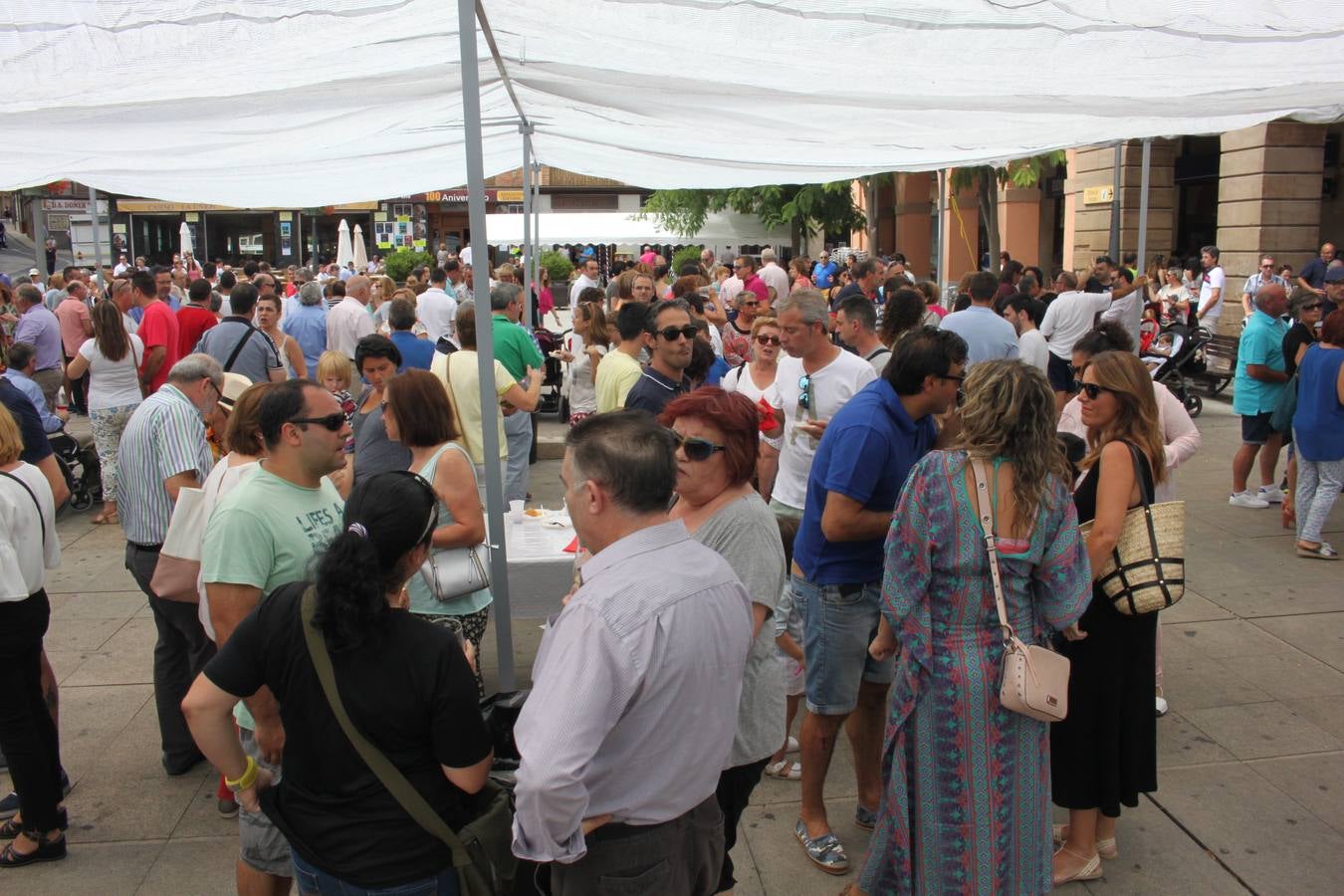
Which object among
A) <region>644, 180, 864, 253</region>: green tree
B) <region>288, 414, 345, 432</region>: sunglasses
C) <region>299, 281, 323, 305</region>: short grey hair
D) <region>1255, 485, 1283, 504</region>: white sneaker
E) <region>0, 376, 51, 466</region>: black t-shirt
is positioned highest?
<region>644, 180, 864, 253</region>: green tree

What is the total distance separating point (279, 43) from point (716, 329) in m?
6.25

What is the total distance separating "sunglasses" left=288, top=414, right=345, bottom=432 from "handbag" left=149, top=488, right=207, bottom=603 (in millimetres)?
837

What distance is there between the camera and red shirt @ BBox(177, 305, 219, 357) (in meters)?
9.45

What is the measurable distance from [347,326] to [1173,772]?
8569 millimetres

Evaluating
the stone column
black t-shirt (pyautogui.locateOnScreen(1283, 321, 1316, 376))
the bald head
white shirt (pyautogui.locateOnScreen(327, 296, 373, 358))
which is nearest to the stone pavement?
black t-shirt (pyautogui.locateOnScreen(1283, 321, 1316, 376))

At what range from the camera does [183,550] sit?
370 cm

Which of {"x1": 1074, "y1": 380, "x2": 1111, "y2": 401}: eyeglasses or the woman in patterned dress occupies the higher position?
{"x1": 1074, "y1": 380, "x2": 1111, "y2": 401}: eyeglasses

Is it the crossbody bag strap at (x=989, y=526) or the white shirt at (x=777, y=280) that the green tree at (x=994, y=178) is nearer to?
the white shirt at (x=777, y=280)

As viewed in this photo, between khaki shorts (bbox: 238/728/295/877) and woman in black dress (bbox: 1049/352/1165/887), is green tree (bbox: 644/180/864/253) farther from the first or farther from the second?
khaki shorts (bbox: 238/728/295/877)

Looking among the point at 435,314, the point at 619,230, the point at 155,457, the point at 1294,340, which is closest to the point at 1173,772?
the point at 155,457

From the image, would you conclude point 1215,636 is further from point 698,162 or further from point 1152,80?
point 698,162

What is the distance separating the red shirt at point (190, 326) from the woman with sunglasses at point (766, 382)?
19.4 ft

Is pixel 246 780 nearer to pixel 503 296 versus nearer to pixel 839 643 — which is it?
pixel 839 643

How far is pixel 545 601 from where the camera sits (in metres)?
4.75
